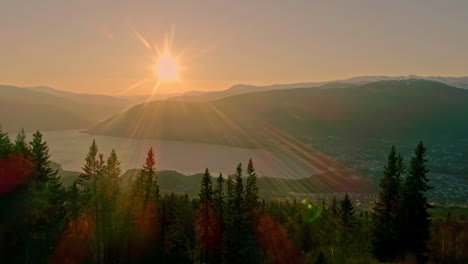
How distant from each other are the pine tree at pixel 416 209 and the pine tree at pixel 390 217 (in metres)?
1.05

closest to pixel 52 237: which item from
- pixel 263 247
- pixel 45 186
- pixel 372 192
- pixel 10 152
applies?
pixel 45 186

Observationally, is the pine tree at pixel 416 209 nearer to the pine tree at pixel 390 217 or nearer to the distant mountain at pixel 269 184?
the pine tree at pixel 390 217

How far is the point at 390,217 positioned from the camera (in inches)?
1689

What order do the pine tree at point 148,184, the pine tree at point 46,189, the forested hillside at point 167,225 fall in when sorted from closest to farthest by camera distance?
1. the forested hillside at point 167,225
2. the pine tree at point 46,189
3. the pine tree at point 148,184

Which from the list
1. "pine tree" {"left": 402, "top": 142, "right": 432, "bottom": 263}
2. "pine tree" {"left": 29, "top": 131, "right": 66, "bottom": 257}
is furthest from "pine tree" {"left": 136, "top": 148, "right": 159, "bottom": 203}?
"pine tree" {"left": 402, "top": 142, "right": 432, "bottom": 263}

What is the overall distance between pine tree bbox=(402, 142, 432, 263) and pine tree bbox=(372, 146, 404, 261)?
1.05 metres

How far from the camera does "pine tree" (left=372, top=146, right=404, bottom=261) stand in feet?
134

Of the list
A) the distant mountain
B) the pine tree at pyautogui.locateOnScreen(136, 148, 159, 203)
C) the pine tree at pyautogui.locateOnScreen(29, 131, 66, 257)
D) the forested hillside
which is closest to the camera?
the forested hillside

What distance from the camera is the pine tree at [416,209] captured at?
126 ft

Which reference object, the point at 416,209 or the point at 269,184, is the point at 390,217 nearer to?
the point at 416,209

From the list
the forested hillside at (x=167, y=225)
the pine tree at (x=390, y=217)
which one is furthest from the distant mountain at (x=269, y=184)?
the pine tree at (x=390, y=217)

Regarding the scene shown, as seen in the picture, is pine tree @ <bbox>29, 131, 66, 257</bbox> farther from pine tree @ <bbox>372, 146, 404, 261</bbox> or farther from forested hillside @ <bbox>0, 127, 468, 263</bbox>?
pine tree @ <bbox>372, 146, 404, 261</bbox>

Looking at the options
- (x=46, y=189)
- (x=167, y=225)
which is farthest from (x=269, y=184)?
(x=46, y=189)

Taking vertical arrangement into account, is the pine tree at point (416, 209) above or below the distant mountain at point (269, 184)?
above
